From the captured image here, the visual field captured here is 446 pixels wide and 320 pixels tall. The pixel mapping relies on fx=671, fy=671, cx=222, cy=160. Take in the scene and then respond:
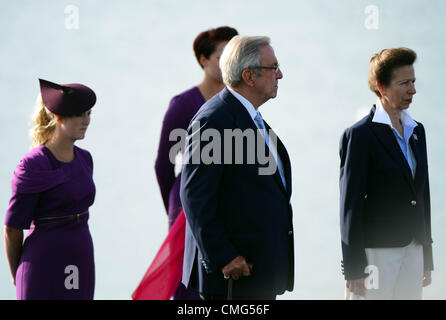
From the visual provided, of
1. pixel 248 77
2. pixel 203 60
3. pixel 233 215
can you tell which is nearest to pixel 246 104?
pixel 248 77

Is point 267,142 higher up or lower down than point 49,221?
higher up

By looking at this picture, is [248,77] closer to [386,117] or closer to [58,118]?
[386,117]

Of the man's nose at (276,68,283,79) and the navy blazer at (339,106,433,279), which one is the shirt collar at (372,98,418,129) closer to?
the navy blazer at (339,106,433,279)

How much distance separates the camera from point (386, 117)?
4508 millimetres

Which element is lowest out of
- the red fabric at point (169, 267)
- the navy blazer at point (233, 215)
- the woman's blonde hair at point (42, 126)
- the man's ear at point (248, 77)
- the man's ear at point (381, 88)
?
the red fabric at point (169, 267)

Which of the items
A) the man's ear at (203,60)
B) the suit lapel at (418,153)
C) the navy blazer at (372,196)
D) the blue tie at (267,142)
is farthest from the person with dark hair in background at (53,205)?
the suit lapel at (418,153)

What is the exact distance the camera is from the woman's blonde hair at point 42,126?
4492 millimetres

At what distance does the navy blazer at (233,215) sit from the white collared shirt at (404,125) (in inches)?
46.3

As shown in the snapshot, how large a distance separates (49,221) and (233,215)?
1462 mm

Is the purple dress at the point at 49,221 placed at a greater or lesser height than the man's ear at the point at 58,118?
lesser

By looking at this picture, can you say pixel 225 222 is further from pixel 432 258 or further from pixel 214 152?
pixel 432 258

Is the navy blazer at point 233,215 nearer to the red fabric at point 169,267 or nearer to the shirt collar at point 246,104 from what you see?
the shirt collar at point 246,104

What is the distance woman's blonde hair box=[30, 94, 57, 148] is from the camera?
4492mm

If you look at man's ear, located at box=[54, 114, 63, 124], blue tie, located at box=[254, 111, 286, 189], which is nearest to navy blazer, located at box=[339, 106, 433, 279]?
blue tie, located at box=[254, 111, 286, 189]
